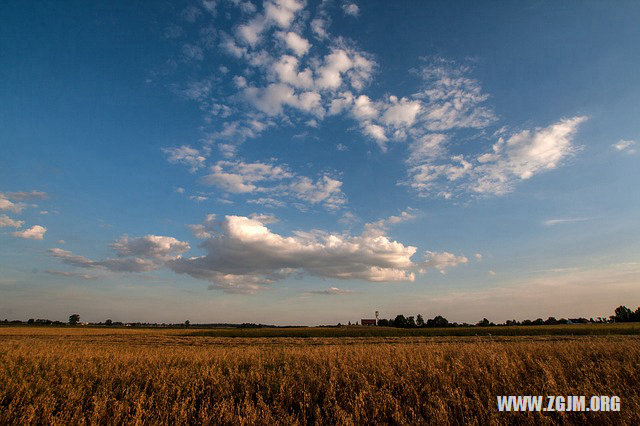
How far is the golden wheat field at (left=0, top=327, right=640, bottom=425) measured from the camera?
687cm

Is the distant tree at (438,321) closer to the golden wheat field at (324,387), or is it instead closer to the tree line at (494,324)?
the tree line at (494,324)

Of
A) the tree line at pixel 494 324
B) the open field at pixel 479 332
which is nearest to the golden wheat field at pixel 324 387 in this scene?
the open field at pixel 479 332

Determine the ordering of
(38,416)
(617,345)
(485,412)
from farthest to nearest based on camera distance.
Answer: (617,345)
(38,416)
(485,412)

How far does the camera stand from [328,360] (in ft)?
33.6

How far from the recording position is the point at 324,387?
8.38 meters

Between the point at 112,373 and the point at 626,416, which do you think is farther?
the point at 112,373

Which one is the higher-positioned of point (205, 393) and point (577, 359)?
point (577, 359)

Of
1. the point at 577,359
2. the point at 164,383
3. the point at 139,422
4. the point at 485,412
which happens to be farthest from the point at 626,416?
the point at 164,383

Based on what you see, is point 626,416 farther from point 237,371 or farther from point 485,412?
point 237,371

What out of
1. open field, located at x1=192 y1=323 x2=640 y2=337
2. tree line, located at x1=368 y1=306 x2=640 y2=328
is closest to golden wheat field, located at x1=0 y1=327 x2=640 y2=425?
open field, located at x1=192 y1=323 x2=640 y2=337

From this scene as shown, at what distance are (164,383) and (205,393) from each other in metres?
1.23

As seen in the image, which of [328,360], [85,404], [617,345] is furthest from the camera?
[617,345]

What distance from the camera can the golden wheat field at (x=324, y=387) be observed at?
6867mm

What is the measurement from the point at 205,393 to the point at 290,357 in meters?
3.32
